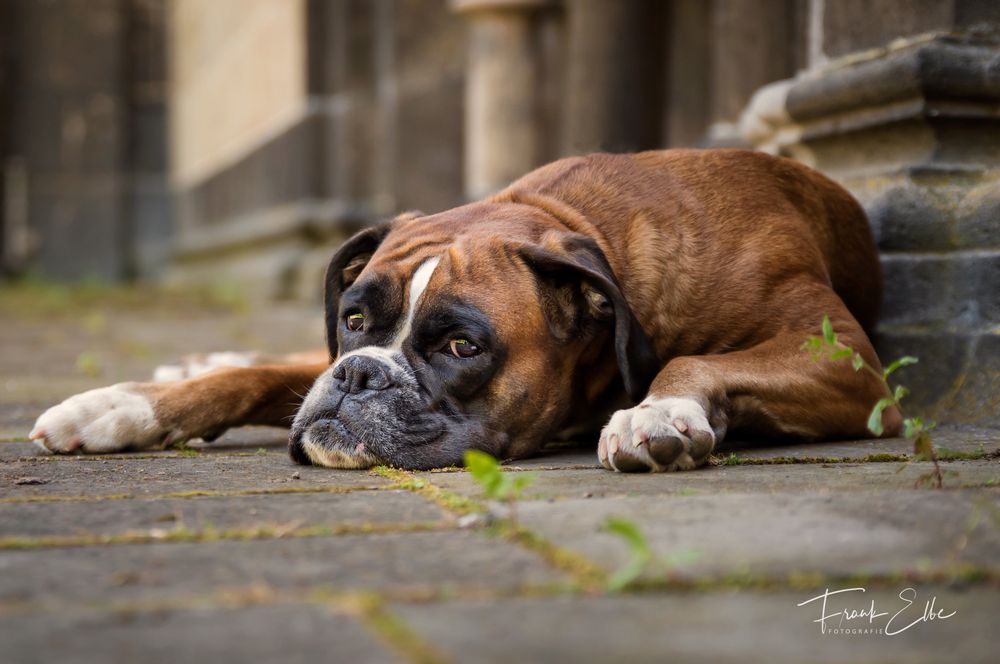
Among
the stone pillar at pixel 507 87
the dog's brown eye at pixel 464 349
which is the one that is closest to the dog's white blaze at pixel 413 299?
the dog's brown eye at pixel 464 349

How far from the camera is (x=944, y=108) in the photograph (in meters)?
3.51

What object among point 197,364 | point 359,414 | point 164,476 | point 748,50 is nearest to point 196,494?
point 164,476

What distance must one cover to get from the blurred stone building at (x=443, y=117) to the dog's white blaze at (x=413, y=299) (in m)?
1.49

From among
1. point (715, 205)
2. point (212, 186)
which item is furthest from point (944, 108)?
point (212, 186)

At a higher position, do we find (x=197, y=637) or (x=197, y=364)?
(x=197, y=637)

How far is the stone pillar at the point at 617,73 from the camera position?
18.4 feet

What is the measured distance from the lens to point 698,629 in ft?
4.19

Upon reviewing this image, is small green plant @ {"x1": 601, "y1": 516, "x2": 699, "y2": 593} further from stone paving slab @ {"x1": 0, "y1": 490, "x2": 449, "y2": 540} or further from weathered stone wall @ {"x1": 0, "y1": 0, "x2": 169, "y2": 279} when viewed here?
weathered stone wall @ {"x1": 0, "y1": 0, "x2": 169, "y2": 279}

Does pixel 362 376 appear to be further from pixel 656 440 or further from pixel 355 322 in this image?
Result: pixel 656 440

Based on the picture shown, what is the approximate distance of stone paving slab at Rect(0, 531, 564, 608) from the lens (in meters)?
1.46

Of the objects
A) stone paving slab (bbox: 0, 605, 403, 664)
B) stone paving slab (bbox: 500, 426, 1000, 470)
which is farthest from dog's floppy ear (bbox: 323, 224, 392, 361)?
stone paving slab (bbox: 0, 605, 403, 664)

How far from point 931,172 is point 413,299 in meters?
1.66

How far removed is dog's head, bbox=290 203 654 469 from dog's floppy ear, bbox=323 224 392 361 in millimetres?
154

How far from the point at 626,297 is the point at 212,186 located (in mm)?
11382
